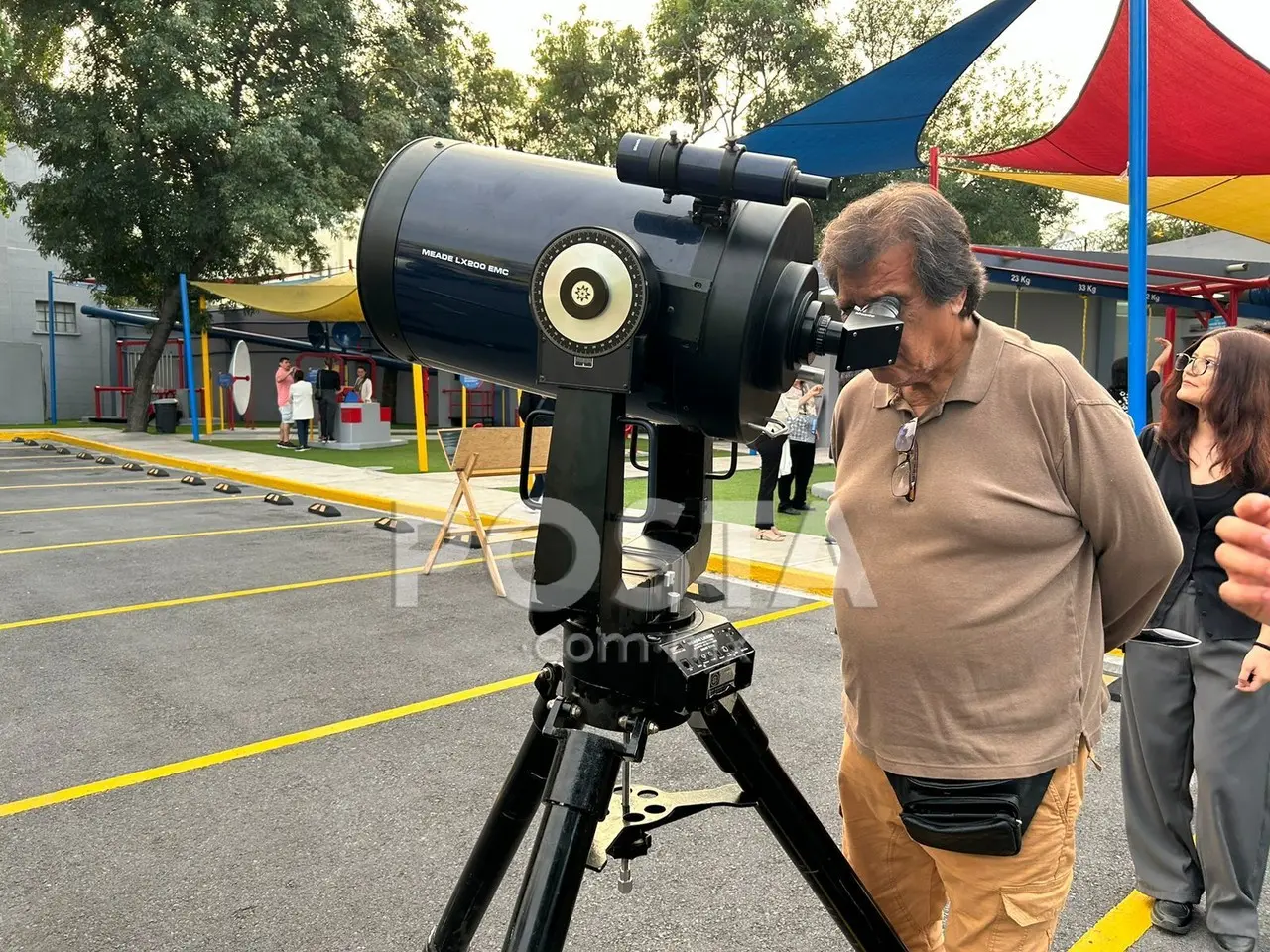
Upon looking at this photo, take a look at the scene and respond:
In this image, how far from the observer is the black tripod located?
1.35 meters

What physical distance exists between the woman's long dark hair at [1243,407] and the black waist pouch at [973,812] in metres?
1.46

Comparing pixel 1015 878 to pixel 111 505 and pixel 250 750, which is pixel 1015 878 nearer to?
pixel 250 750

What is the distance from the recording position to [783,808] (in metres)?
1.54

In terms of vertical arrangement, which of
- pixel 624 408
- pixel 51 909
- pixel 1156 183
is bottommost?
pixel 51 909

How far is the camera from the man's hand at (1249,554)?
927 millimetres

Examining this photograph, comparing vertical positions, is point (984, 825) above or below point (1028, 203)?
below

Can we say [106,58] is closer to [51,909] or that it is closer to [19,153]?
[19,153]

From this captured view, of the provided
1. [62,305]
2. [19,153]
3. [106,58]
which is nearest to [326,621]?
[106,58]

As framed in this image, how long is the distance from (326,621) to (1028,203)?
80.7 ft

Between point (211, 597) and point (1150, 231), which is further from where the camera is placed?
point (1150, 231)

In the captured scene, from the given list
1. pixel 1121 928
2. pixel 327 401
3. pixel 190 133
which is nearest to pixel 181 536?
pixel 1121 928

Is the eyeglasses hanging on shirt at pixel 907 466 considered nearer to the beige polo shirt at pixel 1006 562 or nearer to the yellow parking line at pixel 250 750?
the beige polo shirt at pixel 1006 562

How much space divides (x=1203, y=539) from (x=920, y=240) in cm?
169

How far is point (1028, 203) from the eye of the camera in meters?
25.2
